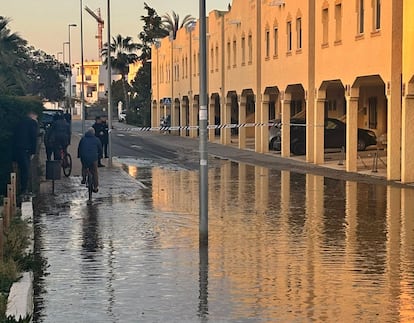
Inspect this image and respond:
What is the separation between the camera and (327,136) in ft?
130

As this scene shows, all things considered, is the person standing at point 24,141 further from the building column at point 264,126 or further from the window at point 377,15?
the building column at point 264,126

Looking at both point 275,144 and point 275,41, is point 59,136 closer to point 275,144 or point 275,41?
point 275,41

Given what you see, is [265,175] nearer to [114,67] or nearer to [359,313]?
[359,313]

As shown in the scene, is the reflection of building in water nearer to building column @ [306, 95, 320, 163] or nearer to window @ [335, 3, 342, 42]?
window @ [335, 3, 342, 42]

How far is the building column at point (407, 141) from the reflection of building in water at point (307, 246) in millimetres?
1440

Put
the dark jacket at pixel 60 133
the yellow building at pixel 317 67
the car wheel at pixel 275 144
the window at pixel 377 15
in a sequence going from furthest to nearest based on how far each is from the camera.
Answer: the car wheel at pixel 275 144 < the window at pixel 377 15 < the dark jacket at pixel 60 133 < the yellow building at pixel 317 67

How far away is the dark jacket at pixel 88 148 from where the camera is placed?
67.3 ft

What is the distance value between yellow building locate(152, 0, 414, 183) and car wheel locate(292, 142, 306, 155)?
37.9 inches

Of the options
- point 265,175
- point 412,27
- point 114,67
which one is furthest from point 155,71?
point 412,27

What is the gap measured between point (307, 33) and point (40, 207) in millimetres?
17300

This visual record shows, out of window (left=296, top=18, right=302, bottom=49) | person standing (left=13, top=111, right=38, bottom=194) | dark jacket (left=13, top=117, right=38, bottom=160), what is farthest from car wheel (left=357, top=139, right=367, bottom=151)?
dark jacket (left=13, top=117, right=38, bottom=160)

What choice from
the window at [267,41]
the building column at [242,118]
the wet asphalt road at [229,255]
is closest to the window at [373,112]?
the window at [267,41]

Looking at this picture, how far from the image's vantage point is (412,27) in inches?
927

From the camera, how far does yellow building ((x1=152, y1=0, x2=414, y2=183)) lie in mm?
25016
